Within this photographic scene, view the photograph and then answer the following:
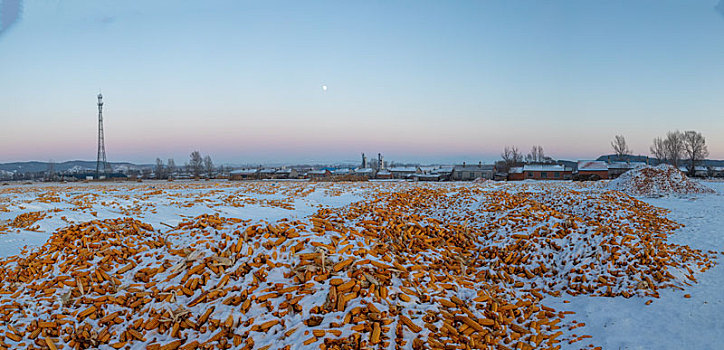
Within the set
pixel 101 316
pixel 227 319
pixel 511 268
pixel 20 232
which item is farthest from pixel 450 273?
pixel 20 232

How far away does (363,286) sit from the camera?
531cm

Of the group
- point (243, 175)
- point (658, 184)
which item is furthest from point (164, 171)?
point (658, 184)

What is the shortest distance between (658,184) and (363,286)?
21114 mm

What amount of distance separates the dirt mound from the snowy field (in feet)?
33.8

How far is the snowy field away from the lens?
185 inches

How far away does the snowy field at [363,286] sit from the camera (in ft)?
15.4

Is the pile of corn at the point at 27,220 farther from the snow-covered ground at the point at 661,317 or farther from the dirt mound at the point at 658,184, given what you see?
the dirt mound at the point at 658,184

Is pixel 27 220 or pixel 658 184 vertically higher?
pixel 658 184

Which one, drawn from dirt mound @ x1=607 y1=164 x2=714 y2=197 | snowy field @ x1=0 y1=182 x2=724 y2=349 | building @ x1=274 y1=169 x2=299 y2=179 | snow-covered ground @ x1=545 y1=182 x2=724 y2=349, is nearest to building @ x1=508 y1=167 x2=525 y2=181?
dirt mound @ x1=607 y1=164 x2=714 y2=197

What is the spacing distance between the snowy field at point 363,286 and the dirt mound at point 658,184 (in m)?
10.3

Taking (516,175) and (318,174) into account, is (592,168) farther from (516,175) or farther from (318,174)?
(318,174)

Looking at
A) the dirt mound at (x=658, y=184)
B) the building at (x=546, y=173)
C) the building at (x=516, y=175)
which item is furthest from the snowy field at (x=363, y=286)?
the building at (x=516, y=175)

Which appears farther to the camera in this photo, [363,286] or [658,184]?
[658,184]

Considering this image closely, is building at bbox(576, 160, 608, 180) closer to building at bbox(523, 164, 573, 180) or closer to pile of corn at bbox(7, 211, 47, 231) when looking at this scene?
building at bbox(523, 164, 573, 180)
